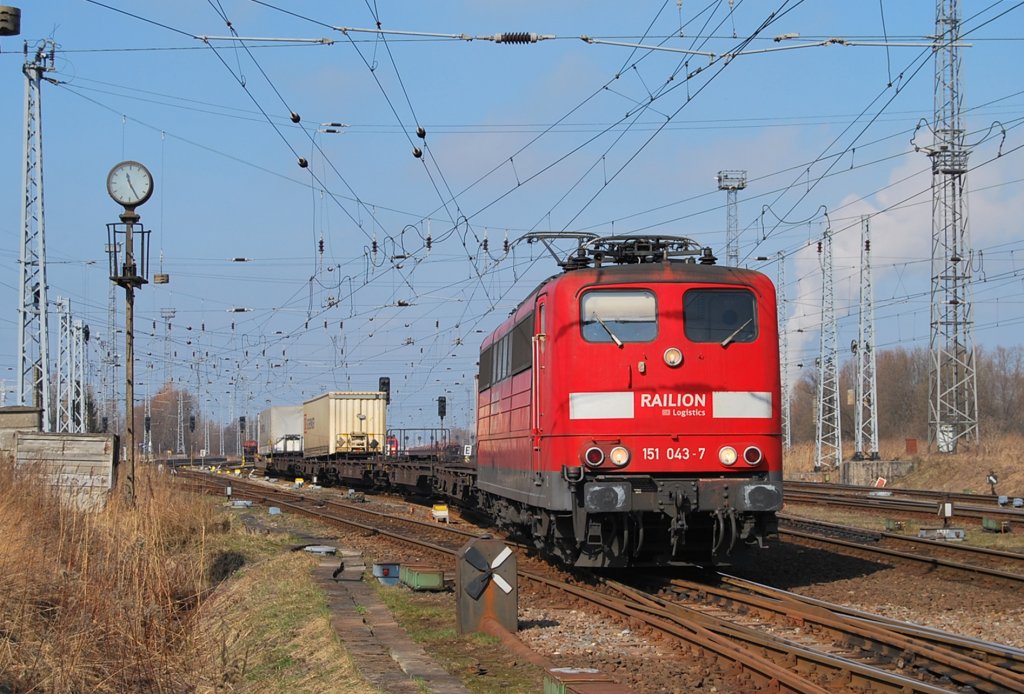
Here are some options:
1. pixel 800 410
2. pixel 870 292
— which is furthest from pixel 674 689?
pixel 800 410

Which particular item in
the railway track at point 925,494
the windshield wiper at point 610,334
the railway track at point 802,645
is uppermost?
the windshield wiper at point 610,334

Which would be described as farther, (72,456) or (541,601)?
(72,456)

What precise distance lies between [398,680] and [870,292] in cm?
3601

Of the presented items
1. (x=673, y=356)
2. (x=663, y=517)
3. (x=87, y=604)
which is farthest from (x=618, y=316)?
(x=87, y=604)

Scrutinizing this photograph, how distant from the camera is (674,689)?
761cm

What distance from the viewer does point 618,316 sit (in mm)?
12289

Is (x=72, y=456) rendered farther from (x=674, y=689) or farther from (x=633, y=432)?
(x=674, y=689)

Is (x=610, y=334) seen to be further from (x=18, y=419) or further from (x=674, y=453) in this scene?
(x=18, y=419)

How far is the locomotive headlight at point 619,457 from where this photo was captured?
38.5 feet

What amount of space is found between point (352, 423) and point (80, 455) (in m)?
24.7

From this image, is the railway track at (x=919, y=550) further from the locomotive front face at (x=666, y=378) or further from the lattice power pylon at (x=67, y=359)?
the lattice power pylon at (x=67, y=359)

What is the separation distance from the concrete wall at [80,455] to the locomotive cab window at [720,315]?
9723 millimetres

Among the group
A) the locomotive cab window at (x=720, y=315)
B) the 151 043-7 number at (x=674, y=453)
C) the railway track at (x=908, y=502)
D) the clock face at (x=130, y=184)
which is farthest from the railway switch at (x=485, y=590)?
the railway track at (x=908, y=502)

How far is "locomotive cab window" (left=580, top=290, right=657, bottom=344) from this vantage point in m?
12.2
